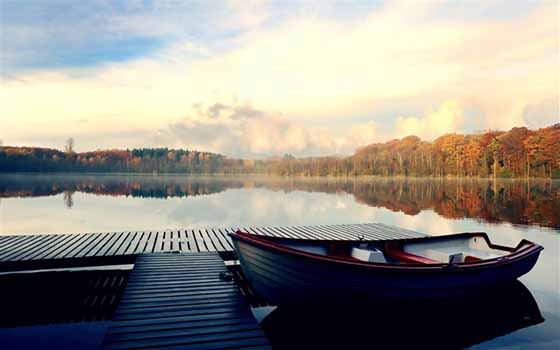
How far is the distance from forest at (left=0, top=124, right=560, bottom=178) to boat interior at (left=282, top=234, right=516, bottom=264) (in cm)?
6183

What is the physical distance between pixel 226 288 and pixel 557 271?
875 cm

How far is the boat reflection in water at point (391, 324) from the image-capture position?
18.4 ft

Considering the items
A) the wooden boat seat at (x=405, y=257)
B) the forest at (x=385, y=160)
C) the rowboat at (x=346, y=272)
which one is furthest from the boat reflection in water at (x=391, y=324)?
the forest at (x=385, y=160)

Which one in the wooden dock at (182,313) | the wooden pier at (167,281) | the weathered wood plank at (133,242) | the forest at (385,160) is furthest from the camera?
the forest at (385,160)

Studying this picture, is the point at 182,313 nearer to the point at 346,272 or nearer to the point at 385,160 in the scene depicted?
the point at 346,272

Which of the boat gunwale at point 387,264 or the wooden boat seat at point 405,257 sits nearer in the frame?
the boat gunwale at point 387,264

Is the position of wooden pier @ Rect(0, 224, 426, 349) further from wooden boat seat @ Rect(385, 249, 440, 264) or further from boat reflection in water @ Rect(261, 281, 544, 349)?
wooden boat seat @ Rect(385, 249, 440, 264)

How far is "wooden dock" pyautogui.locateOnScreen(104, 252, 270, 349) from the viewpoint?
14.1ft

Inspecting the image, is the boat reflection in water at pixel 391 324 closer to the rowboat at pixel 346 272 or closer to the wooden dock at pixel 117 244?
the rowboat at pixel 346 272

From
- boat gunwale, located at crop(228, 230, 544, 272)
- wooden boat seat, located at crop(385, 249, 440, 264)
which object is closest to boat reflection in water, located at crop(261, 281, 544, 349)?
boat gunwale, located at crop(228, 230, 544, 272)

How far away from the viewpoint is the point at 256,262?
6168mm

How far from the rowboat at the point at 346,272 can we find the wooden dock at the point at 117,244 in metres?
2.61

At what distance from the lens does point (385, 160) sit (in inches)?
3701

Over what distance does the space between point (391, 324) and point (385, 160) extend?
299 feet
